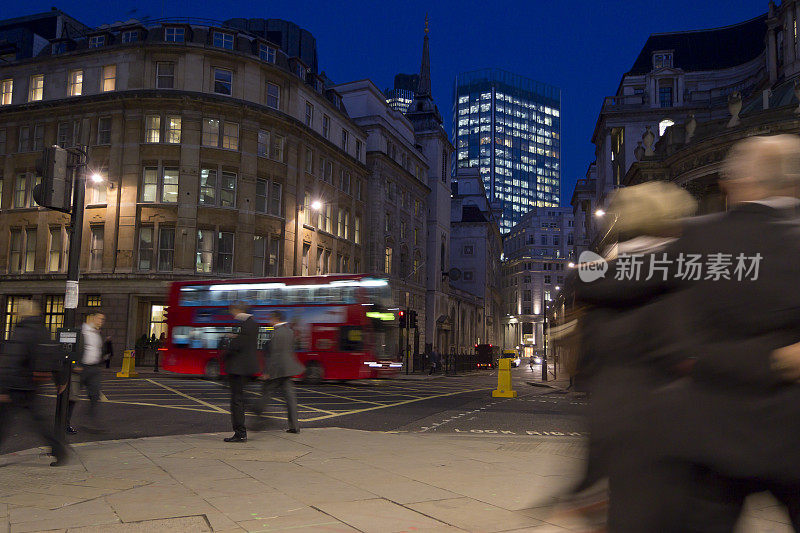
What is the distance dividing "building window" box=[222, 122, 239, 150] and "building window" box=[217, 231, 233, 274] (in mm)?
5136

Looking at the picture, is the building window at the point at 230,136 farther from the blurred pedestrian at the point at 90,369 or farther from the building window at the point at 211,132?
the blurred pedestrian at the point at 90,369

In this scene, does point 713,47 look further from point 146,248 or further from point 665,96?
point 146,248

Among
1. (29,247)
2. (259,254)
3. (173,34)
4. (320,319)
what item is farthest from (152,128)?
(320,319)

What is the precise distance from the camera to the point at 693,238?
216 cm

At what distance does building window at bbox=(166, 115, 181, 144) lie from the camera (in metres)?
36.5

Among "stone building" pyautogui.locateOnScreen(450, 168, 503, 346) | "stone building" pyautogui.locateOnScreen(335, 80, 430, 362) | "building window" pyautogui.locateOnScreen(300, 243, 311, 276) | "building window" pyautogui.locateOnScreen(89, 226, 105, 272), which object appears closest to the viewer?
"building window" pyautogui.locateOnScreen(89, 226, 105, 272)

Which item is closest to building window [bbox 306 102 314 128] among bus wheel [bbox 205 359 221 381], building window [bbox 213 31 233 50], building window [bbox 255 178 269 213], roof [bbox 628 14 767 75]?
building window [bbox 255 178 269 213]

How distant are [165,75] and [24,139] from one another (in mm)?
9788

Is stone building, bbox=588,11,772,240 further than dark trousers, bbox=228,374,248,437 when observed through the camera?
Yes

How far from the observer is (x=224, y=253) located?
36906 millimetres

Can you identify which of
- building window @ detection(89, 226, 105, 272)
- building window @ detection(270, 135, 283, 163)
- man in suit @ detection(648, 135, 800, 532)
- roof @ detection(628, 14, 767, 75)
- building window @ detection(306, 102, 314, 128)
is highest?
roof @ detection(628, 14, 767, 75)

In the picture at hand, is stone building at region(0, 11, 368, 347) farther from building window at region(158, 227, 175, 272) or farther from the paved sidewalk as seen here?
the paved sidewalk

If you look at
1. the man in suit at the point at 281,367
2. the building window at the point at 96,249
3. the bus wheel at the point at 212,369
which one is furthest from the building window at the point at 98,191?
the man in suit at the point at 281,367

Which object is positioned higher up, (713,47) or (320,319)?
(713,47)
